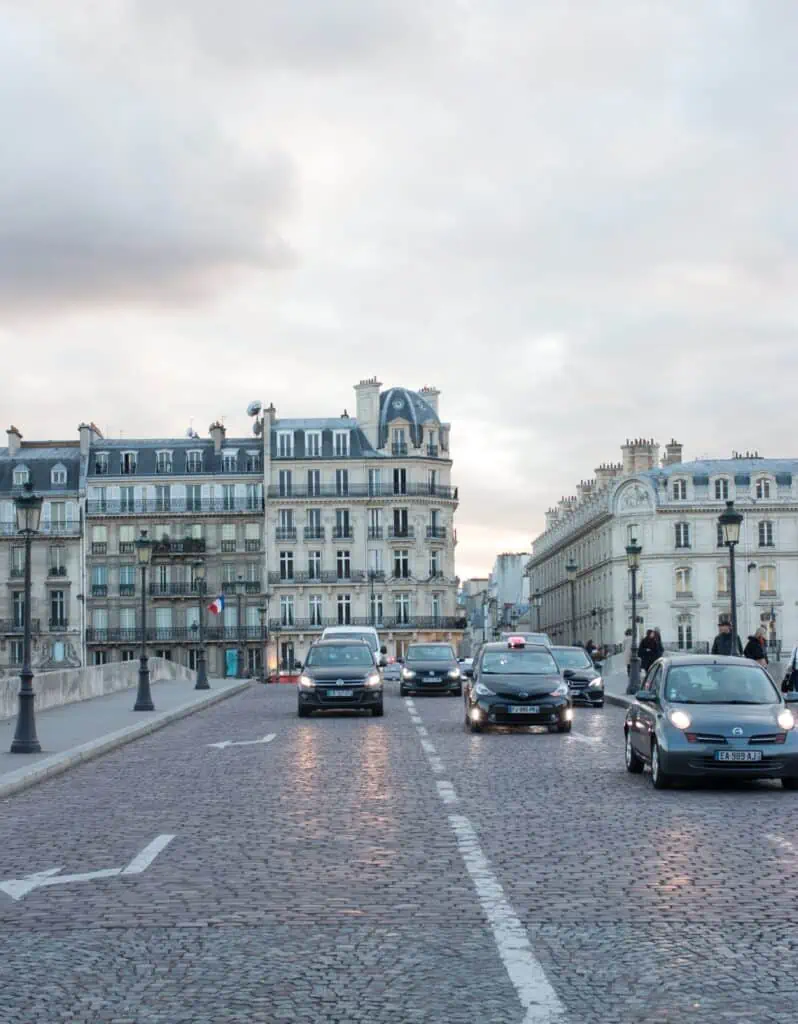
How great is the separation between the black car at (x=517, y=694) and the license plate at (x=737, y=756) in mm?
9845

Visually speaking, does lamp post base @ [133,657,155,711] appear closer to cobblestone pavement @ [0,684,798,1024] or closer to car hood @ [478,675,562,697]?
car hood @ [478,675,562,697]

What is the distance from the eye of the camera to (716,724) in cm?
1572

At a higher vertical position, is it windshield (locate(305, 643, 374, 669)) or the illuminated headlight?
windshield (locate(305, 643, 374, 669))

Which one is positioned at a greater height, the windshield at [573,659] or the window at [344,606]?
the window at [344,606]

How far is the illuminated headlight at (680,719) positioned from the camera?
51.9ft

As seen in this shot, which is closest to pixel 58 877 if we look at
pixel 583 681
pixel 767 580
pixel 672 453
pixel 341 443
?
pixel 583 681

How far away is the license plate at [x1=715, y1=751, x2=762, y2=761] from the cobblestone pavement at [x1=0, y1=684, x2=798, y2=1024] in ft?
1.32

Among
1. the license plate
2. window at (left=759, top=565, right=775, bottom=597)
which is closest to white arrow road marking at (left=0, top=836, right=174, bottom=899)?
the license plate

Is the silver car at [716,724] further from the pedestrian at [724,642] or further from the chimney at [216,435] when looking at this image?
the chimney at [216,435]

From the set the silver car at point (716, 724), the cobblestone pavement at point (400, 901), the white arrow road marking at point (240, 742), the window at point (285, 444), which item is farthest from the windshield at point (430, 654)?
the window at point (285, 444)

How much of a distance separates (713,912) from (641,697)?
8.13m

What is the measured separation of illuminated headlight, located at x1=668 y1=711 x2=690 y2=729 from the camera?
1581 centimetres

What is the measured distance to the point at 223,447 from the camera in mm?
103125

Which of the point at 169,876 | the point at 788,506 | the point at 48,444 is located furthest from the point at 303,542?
the point at 169,876
